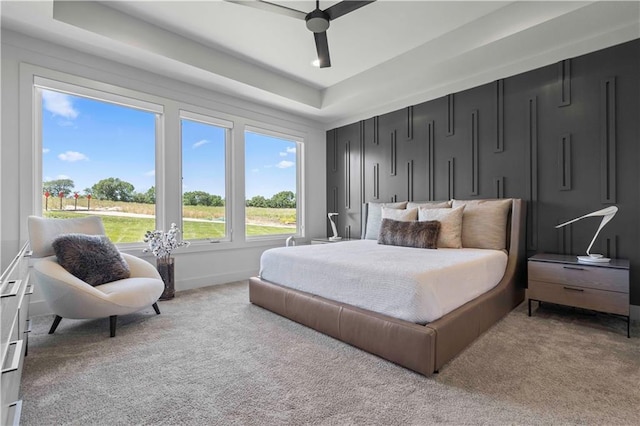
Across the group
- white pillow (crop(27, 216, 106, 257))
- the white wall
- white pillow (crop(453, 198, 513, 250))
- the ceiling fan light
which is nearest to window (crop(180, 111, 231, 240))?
the white wall

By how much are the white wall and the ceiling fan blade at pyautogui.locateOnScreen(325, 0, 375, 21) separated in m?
2.42

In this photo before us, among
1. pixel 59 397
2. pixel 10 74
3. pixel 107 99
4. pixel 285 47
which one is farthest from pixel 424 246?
pixel 10 74

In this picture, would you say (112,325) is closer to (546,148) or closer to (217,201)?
(217,201)

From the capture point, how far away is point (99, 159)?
354 cm

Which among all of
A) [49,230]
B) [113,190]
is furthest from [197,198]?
[49,230]


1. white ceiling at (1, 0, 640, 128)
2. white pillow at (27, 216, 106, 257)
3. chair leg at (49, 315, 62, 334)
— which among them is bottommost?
chair leg at (49, 315, 62, 334)

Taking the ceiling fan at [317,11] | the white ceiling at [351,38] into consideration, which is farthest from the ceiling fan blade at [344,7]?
the white ceiling at [351,38]

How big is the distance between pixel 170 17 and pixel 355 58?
2.12 metres

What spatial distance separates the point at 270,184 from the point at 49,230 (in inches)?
118

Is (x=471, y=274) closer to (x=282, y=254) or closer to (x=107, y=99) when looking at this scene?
(x=282, y=254)

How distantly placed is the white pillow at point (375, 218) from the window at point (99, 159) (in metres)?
2.91

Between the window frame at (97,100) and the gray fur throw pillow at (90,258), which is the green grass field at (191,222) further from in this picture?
the gray fur throw pillow at (90,258)

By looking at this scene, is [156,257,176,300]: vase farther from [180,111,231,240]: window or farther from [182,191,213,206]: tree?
[182,191,213,206]: tree

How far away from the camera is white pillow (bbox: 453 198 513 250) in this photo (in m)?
3.31
